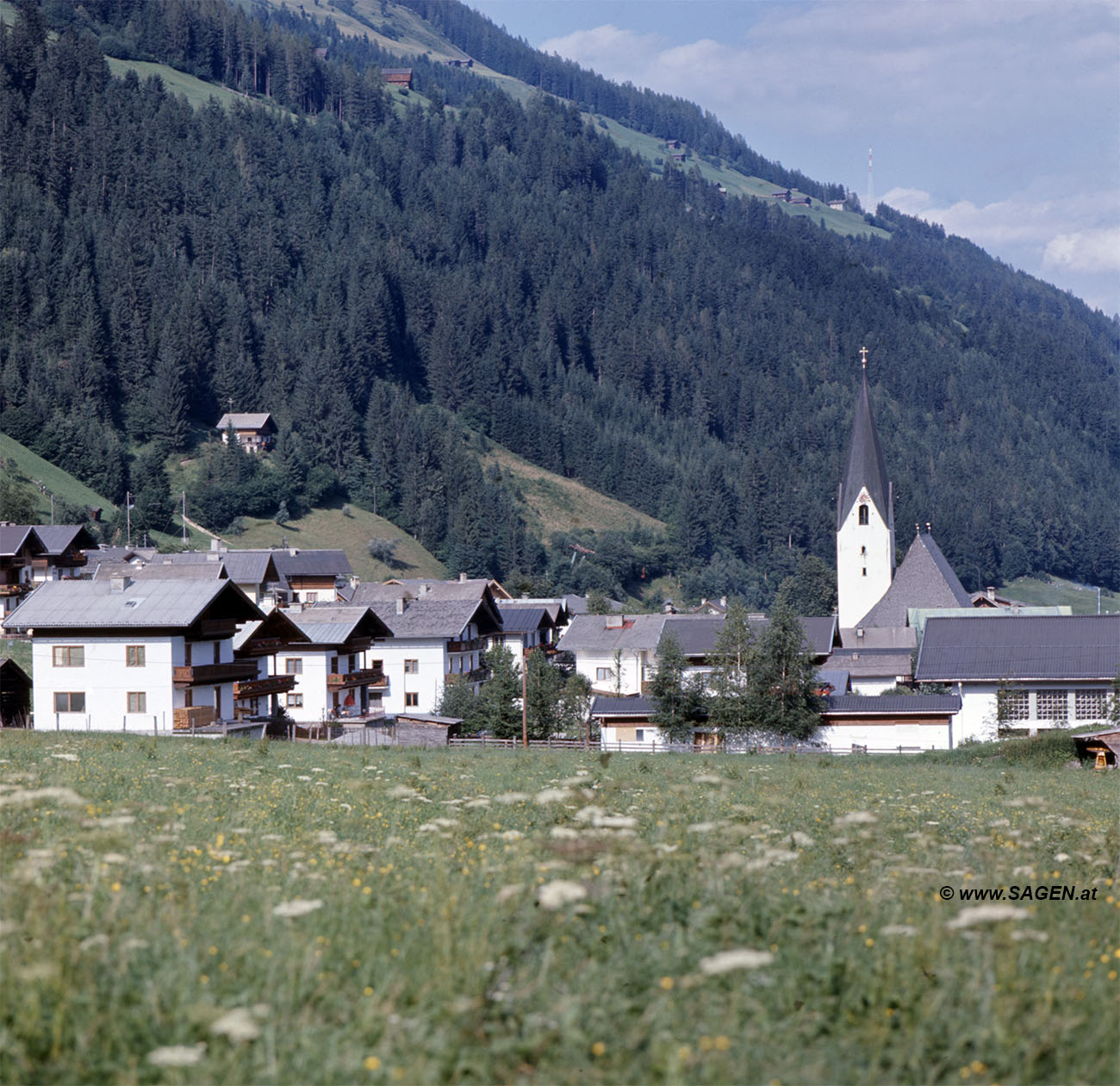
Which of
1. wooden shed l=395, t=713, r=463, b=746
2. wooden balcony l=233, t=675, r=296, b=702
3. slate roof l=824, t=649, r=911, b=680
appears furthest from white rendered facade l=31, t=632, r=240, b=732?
slate roof l=824, t=649, r=911, b=680

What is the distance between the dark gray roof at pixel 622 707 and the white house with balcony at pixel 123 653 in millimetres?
17905

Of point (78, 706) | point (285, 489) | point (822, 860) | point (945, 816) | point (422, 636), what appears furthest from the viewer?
point (285, 489)

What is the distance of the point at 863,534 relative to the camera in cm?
11038

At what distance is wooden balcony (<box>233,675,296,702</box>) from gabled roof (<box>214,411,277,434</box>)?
4725 inches

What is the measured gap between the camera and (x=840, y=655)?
80.1 metres

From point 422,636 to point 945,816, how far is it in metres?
56.1

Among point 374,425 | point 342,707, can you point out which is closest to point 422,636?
point 342,707

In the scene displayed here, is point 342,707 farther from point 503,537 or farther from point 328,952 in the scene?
point 503,537

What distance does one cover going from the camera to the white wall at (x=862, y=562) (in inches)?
4311

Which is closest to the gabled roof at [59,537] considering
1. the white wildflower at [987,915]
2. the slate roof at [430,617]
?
the slate roof at [430,617]

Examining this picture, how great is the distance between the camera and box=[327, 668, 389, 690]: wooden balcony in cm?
5759

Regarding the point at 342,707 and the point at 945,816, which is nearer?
the point at 945,816

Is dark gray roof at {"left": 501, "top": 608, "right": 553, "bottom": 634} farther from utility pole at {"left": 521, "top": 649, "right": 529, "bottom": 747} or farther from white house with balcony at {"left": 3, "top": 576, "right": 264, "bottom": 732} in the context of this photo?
white house with balcony at {"left": 3, "top": 576, "right": 264, "bottom": 732}

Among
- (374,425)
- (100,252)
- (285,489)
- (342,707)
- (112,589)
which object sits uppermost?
(100,252)
